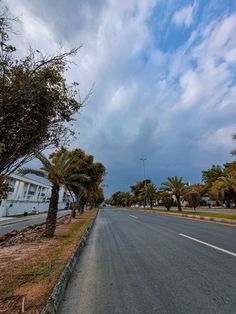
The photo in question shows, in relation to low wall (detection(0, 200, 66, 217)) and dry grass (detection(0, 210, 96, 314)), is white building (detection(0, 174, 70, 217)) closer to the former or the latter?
low wall (detection(0, 200, 66, 217))

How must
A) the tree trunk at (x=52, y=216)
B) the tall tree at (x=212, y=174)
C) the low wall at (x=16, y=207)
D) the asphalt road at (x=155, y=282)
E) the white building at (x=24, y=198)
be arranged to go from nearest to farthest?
the asphalt road at (x=155, y=282) → the tree trunk at (x=52, y=216) → the low wall at (x=16, y=207) → the white building at (x=24, y=198) → the tall tree at (x=212, y=174)

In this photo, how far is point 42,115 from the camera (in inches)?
202

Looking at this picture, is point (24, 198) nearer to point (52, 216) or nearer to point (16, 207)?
point (16, 207)

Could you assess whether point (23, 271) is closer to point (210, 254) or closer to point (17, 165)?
point (17, 165)

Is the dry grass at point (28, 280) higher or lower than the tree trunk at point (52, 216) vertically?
lower

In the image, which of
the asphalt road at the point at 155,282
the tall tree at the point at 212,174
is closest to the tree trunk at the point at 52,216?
the asphalt road at the point at 155,282

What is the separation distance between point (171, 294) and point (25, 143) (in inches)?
158

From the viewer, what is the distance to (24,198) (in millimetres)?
67125

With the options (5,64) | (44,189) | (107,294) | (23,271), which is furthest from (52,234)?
(44,189)

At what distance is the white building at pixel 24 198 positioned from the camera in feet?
141

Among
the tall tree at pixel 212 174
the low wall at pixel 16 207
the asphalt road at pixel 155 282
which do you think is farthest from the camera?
the tall tree at pixel 212 174

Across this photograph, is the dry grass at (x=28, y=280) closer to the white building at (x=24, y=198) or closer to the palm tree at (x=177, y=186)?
the white building at (x=24, y=198)

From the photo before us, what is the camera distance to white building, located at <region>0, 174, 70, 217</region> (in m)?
42.9

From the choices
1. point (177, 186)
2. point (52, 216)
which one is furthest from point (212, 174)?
point (52, 216)
